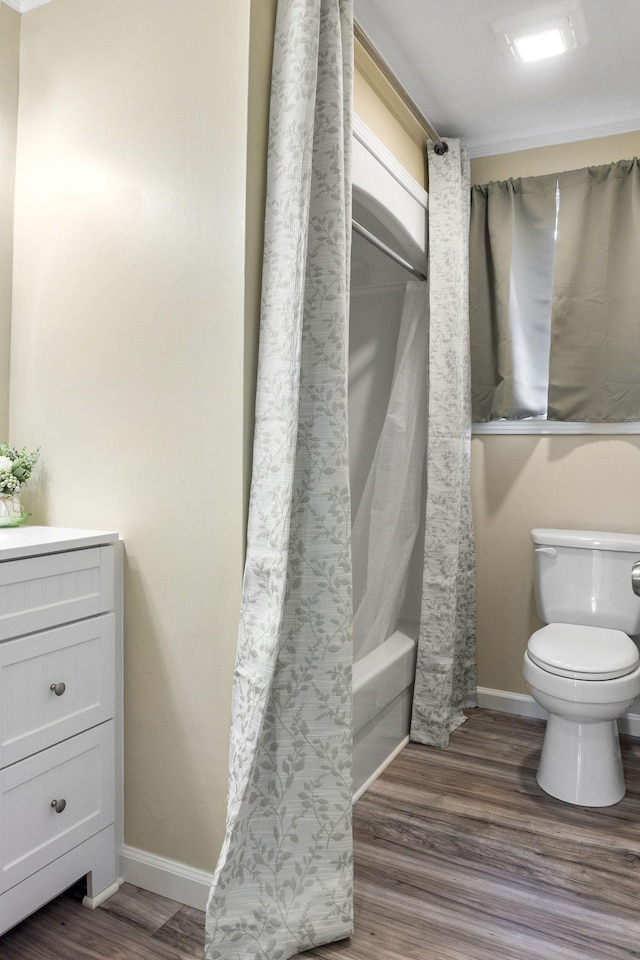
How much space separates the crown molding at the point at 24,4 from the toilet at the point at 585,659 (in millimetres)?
2407

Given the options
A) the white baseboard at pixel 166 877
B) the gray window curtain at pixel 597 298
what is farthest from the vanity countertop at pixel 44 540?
the gray window curtain at pixel 597 298

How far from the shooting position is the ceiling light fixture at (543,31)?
202cm

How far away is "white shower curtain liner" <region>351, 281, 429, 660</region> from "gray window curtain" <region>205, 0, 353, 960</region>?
941 millimetres

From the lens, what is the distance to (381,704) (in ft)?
7.70

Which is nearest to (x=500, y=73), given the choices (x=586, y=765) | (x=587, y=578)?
(x=587, y=578)

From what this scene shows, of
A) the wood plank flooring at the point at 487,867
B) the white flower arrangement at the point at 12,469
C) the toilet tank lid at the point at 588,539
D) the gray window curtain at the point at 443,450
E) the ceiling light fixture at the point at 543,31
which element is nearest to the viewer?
the wood plank flooring at the point at 487,867

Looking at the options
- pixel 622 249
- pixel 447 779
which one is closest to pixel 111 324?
pixel 447 779

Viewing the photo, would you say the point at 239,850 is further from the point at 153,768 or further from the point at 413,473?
the point at 413,473

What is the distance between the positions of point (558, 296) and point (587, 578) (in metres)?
1.14

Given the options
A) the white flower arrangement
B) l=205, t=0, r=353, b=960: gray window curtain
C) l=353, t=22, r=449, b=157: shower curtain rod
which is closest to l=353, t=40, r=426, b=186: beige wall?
l=353, t=22, r=449, b=157: shower curtain rod

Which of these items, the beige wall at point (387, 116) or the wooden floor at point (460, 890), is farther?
the beige wall at point (387, 116)

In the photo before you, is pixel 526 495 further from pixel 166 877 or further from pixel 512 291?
pixel 166 877

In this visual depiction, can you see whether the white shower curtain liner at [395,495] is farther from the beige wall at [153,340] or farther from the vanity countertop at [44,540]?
the vanity countertop at [44,540]

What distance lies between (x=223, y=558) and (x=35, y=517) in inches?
26.7
